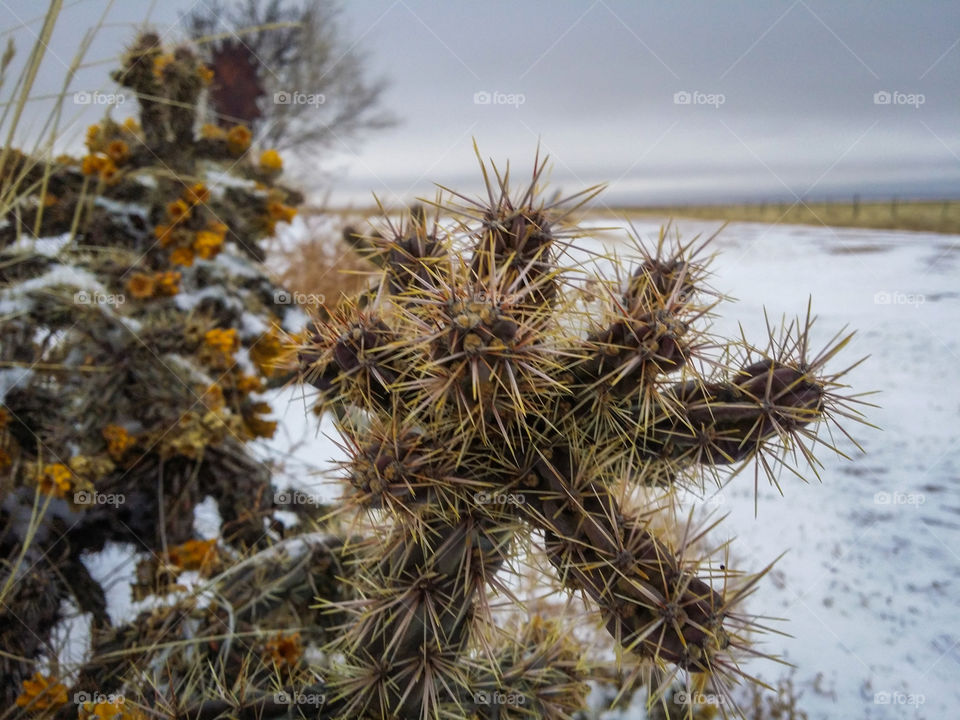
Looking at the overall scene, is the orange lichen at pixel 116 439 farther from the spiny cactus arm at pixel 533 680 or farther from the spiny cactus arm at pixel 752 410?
the spiny cactus arm at pixel 752 410

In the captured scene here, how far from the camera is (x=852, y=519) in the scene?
1584mm

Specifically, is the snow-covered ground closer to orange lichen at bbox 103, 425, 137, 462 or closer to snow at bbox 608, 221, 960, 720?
snow at bbox 608, 221, 960, 720

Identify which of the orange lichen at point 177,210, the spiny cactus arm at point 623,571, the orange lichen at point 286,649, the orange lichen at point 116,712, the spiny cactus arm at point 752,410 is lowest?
the orange lichen at point 286,649

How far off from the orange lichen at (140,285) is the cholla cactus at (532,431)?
47.4 inches

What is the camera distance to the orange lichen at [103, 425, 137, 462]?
1.51 meters

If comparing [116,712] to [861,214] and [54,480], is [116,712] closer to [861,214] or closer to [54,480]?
[54,480]

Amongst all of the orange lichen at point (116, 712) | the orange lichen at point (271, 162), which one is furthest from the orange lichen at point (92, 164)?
the orange lichen at point (116, 712)

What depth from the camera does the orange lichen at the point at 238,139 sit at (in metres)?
2.06

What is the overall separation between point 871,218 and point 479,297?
2249 millimetres

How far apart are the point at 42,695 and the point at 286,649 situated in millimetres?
443

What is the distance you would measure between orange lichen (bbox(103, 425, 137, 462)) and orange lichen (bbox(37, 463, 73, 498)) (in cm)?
13

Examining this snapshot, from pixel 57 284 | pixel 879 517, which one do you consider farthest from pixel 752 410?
pixel 57 284

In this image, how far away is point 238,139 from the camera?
6.79 feet

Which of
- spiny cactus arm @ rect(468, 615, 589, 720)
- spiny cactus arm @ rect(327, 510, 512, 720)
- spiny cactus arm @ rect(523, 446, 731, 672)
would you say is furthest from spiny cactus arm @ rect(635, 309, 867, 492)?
spiny cactus arm @ rect(468, 615, 589, 720)
